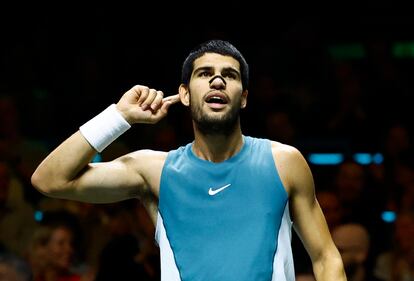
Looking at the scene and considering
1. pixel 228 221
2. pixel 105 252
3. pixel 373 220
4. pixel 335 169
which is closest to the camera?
pixel 228 221

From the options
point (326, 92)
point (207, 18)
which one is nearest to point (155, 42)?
point (207, 18)

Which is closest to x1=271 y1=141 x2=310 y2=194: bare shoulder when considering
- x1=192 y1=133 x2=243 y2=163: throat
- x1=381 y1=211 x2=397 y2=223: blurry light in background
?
x1=192 y1=133 x2=243 y2=163: throat

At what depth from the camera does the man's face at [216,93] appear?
442cm

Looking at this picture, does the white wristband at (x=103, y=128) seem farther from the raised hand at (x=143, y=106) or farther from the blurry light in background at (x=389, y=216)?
the blurry light in background at (x=389, y=216)

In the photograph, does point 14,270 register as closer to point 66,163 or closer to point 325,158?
point 66,163

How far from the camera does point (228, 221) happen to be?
4.37 metres

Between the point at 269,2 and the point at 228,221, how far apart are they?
18.0ft

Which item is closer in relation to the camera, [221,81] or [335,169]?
[221,81]

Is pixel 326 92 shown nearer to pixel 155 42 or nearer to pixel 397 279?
pixel 155 42

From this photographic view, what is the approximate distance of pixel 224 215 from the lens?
4375mm

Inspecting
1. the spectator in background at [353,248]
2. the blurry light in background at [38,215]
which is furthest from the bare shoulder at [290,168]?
the blurry light in background at [38,215]

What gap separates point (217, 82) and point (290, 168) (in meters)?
0.45

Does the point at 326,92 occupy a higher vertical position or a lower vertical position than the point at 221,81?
lower

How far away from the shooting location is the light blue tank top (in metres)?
4.32
